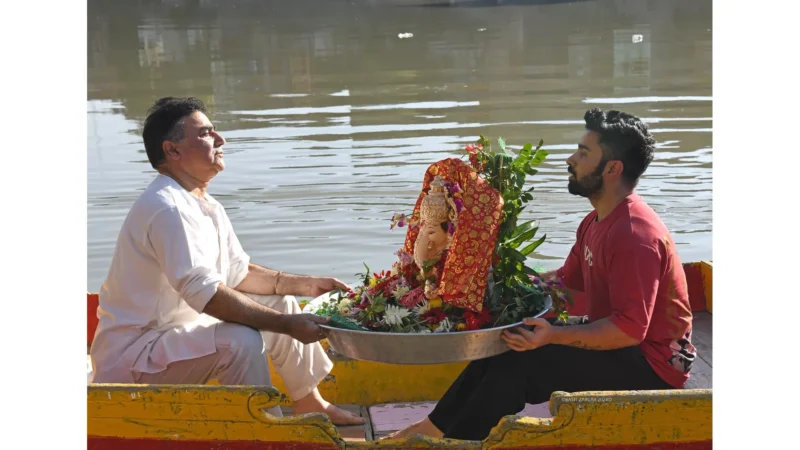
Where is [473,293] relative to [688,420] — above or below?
above

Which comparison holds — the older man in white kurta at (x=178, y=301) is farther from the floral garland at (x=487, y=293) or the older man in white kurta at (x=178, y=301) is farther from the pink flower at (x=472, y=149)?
the pink flower at (x=472, y=149)

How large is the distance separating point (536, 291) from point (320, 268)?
503 centimetres

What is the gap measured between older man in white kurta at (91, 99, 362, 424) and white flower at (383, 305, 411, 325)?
272 millimetres

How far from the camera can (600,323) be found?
151 inches

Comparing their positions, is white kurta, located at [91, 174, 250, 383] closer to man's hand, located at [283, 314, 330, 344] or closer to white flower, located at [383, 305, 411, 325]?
man's hand, located at [283, 314, 330, 344]

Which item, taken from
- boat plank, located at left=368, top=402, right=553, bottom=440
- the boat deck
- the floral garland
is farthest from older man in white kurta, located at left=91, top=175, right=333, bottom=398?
boat plank, located at left=368, top=402, right=553, bottom=440

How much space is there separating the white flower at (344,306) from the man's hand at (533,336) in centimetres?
65

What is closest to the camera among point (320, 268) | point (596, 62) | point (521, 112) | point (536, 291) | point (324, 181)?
point (536, 291)

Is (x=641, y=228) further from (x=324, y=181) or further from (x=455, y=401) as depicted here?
(x=324, y=181)

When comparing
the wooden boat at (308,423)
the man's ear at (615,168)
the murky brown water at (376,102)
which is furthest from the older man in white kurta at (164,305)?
the murky brown water at (376,102)

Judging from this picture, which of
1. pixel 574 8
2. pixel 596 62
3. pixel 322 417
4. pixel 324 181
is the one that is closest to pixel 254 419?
pixel 322 417

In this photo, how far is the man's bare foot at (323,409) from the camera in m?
4.61

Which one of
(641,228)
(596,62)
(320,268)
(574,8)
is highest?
(574,8)

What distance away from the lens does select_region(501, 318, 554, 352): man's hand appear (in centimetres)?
377
